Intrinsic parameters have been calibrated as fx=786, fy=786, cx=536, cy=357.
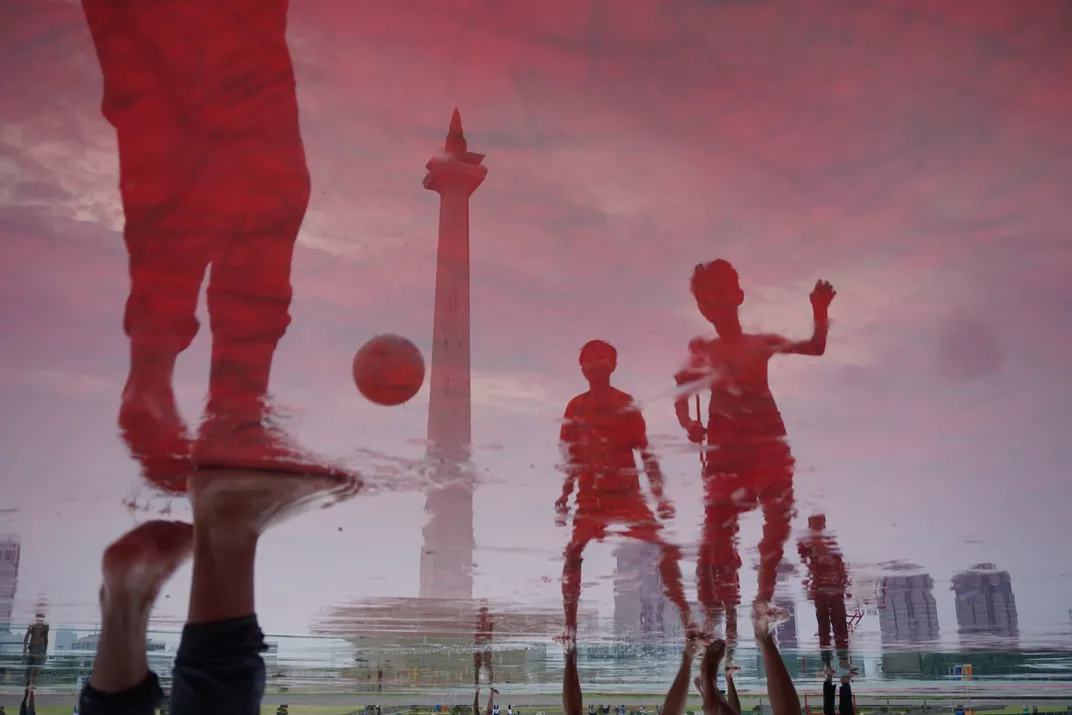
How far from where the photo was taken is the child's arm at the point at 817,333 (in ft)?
11.2

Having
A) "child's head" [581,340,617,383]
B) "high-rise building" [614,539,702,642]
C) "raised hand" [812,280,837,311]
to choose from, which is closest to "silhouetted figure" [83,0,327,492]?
"child's head" [581,340,617,383]

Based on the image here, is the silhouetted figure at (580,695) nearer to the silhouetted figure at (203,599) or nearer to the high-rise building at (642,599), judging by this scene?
the high-rise building at (642,599)

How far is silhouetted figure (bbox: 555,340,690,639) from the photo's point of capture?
3.97 meters

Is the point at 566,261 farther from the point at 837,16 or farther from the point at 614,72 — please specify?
the point at 837,16

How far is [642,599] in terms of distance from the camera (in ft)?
30.5

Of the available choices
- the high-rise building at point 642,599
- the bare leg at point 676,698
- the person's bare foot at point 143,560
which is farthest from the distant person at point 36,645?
the person's bare foot at point 143,560

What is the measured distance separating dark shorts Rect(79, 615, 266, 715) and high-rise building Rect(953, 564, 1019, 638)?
820cm

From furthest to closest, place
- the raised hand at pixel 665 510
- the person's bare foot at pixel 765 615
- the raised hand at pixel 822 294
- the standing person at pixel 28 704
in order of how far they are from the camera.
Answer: the standing person at pixel 28 704 → the person's bare foot at pixel 765 615 → the raised hand at pixel 665 510 → the raised hand at pixel 822 294

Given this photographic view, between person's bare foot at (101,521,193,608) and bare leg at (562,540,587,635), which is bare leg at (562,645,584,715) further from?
person's bare foot at (101,521,193,608)

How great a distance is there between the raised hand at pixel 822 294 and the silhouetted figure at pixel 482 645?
6.58 metres

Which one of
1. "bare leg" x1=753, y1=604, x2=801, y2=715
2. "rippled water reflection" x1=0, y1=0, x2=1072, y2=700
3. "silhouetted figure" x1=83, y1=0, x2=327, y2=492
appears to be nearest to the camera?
"silhouetted figure" x1=83, y1=0, x2=327, y2=492

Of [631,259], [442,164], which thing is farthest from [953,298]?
[442,164]

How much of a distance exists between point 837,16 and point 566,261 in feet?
4.62

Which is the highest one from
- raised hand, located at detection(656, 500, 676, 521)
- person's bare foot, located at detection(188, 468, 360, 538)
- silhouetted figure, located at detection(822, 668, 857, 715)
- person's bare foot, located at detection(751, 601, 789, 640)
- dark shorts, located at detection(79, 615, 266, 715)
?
raised hand, located at detection(656, 500, 676, 521)
